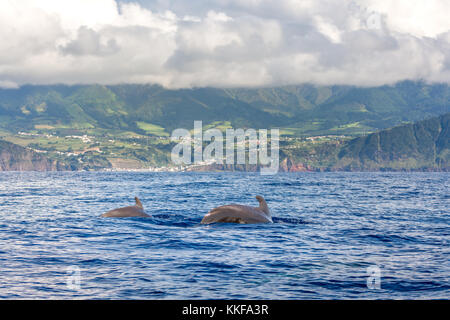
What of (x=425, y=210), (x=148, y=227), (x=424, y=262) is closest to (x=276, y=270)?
(x=424, y=262)

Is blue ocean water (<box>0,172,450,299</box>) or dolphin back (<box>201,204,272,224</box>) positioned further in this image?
dolphin back (<box>201,204,272,224</box>)

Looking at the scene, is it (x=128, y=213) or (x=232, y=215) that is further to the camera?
(x=128, y=213)

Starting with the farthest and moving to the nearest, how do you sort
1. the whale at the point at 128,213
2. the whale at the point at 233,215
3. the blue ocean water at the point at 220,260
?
the whale at the point at 128,213 < the whale at the point at 233,215 < the blue ocean water at the point at 220,260

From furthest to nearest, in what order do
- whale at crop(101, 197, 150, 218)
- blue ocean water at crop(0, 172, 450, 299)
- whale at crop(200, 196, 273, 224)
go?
whale at crop(101, 197, 150, 218) → whale at crop(200, 196, 273, 224) → blue ocean water at crop(0, 172, 450, 299)

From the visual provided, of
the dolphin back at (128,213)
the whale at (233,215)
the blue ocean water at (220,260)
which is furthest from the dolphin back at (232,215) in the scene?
the dolphin back at (128,213)

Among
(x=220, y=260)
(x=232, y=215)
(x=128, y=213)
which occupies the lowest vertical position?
(x=220, y=260)

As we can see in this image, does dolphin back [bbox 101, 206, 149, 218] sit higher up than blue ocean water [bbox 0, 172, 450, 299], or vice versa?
dolphin back [bbox 101, 206, 149, 218]

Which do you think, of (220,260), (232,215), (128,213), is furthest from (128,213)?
(220,260)

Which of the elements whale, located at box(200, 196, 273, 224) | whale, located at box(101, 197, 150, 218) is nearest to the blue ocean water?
whale, located at box(200, 196, 273, 224)

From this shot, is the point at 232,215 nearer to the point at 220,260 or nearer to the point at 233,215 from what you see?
the point at 233,215

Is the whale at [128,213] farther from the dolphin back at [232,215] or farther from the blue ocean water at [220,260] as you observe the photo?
the dolphin back at [232,215]

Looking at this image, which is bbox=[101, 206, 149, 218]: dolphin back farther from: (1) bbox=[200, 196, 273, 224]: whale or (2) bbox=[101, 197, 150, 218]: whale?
(1) bbox=[200, 196, 273, 224]: whale

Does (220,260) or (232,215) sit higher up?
(232,215)
